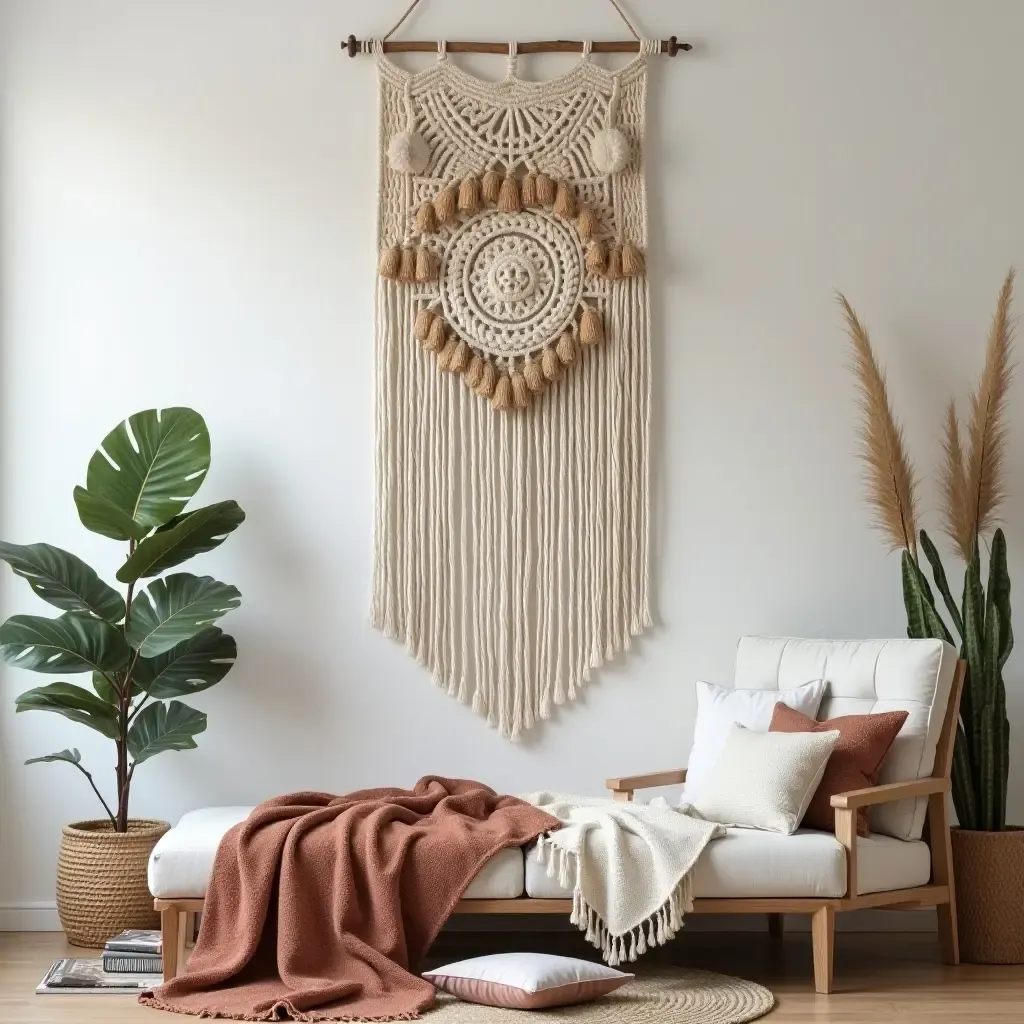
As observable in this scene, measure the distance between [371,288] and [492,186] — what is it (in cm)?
50

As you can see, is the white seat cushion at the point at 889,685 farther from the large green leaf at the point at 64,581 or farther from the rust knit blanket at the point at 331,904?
the large green leaf at the point at 64,581

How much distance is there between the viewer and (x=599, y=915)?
10.8 ft

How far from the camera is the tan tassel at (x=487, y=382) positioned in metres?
4.25

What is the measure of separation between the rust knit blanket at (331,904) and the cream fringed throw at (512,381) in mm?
915

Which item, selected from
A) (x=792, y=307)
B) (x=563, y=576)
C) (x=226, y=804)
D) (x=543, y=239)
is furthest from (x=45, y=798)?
(x=792, y=307)

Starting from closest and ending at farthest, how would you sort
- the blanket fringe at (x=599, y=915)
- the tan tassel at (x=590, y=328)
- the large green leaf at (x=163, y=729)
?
1. the blanket fringe at (x=599, y=915)
2. the large green leaf at (x=163, y=729)
3. the tan tassel at (x=590, y=328)

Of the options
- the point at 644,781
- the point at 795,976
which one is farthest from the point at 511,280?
the point at 795,976

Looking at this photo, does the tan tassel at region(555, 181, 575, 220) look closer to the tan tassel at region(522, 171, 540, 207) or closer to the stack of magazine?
the tan tassel at region(522, 171, 540, 207)

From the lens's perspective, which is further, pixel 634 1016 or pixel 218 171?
pixel 218 171

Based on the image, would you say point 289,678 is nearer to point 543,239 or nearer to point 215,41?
point 543,239

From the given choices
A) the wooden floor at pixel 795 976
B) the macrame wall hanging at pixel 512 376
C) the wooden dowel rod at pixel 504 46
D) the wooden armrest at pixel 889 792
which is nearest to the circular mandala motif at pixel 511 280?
the macrame wall hanging at pixel 512 376

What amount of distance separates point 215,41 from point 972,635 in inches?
116

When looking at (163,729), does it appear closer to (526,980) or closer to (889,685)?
(526,980)

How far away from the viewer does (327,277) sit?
14.2 ft
